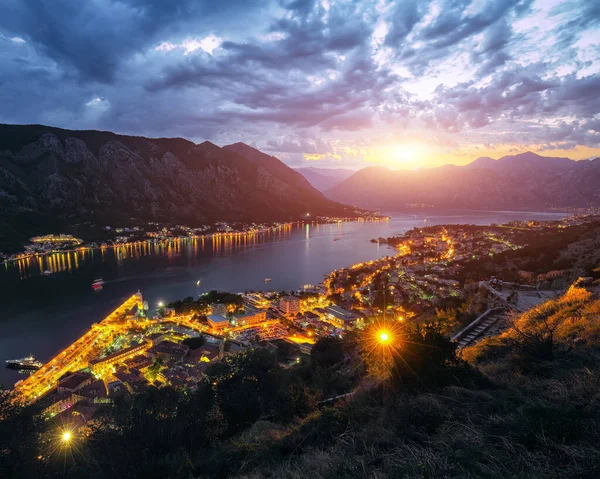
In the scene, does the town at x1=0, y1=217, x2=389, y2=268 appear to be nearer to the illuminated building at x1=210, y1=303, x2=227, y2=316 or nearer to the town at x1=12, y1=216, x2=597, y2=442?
the town at x1=12, y1=216, x2=597, y2=442

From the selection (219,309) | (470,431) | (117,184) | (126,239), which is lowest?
(219,309)

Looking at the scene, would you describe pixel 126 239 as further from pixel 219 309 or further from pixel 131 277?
pixel 219 309

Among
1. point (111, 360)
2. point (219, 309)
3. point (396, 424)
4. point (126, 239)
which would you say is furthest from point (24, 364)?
point (126, 239)

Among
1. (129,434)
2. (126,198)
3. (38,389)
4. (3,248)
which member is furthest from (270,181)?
(129,434)

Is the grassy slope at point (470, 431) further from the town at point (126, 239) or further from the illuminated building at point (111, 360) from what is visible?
the town at point (126, 239)

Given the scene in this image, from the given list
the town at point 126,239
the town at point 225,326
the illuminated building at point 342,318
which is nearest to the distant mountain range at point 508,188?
the town at point 126,239

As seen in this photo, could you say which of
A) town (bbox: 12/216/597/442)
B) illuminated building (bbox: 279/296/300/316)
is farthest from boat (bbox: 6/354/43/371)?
illuminated building (bbox: 279/296/300/316)
